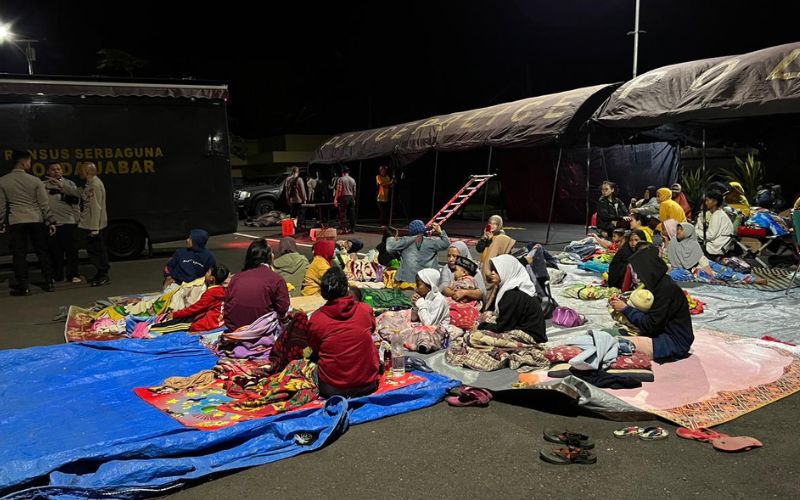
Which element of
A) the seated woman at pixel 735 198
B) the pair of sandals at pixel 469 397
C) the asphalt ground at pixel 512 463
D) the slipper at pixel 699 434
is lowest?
the asphalt ground at pixel 512 463

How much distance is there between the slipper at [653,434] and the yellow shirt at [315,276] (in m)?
4.96

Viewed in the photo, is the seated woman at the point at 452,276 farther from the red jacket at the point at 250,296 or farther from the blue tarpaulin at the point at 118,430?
the red jacket at the point at 250,296

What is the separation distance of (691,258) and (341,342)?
23.4 ft

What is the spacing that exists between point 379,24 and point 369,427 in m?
33.0

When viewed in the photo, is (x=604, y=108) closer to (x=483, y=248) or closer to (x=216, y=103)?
(x=483, y=248)

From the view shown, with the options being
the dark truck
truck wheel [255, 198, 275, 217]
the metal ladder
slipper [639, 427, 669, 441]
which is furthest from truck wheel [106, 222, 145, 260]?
slipper [639, 427, 669, 441]

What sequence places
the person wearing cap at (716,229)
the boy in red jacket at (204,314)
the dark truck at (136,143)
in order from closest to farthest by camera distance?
the boy in red jacket at (204,314)
the person wearing cap at (716,229)
the dark truck at (136,143)

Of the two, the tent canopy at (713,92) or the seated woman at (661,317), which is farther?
the tent canopy at (713,92)

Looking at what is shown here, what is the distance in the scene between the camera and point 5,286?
35.8 ft

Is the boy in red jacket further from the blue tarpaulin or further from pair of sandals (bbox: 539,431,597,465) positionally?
pair of sandals (bbox: 539,431,597,465)

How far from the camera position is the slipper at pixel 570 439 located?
4.12 metres

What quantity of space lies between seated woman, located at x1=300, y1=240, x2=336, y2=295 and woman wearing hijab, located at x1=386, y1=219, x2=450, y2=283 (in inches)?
55.0

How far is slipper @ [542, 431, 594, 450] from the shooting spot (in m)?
4.12

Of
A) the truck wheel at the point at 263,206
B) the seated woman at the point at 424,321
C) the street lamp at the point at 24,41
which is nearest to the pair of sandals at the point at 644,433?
the seated woman at the point at 424,321
